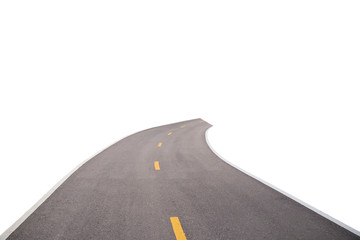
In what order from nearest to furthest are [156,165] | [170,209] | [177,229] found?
[177,229] → [170,209] → [156,165]

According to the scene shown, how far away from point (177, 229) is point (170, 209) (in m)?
0.93

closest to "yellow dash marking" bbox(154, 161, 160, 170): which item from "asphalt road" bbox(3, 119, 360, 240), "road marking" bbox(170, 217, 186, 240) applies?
"asphalt road" bbox(3, 119, 360, 240)

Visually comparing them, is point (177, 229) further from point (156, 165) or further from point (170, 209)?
point (156, 165)

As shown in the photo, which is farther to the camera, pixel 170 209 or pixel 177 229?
pixel 170 209

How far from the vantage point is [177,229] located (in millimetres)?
4723

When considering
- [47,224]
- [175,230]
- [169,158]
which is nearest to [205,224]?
[175,230]

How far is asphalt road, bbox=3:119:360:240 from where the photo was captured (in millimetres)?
4652

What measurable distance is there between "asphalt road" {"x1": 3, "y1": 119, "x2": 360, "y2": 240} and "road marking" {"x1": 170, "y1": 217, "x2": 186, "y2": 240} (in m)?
0.02

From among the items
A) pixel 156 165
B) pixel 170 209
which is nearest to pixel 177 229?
pixel 170 209

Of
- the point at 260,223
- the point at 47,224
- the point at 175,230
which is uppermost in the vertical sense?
the point at 47,224

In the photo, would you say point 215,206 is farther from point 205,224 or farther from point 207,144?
point 207,144

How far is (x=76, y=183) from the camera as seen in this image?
750cm

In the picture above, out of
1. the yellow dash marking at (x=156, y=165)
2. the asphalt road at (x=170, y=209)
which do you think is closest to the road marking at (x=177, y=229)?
the asphalt road at (x=170, y=209)

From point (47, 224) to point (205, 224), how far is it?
313 centimetres
